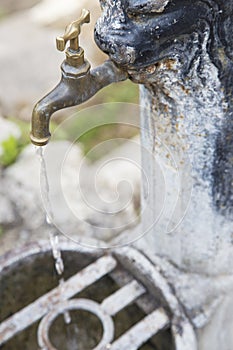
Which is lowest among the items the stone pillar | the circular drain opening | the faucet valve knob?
the circular drain opening

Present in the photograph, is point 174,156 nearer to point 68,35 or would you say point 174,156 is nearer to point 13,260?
point 68,35

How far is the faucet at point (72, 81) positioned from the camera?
1.19 m

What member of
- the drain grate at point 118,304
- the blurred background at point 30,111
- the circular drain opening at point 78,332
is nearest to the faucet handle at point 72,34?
the drain grate at point 118,304

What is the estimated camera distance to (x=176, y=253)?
1.66 metres

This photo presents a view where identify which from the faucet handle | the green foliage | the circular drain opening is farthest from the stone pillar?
the green foliage

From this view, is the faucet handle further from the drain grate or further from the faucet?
the drain grate

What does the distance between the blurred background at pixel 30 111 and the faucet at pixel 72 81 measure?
2.69 feet

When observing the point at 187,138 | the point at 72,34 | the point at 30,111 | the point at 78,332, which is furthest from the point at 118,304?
the point at 30,111

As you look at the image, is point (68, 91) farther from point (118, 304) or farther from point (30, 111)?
point (30, 111)

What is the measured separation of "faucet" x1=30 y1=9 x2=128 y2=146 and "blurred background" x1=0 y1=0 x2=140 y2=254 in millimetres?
820

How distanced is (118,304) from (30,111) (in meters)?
1.45

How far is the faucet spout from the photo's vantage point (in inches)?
48.1

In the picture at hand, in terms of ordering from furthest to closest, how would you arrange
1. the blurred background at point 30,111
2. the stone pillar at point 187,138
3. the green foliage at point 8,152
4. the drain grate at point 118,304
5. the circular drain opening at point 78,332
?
→ the green foliage at point 8,152 < the blurred background at point 30,111 < the circular drain opening at point 78,332 < the drain grate at point 118,304 < the stone pillar at point 187,138

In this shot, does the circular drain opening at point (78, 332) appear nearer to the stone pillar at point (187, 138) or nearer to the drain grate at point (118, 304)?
the drain grate at point (118, 304)
